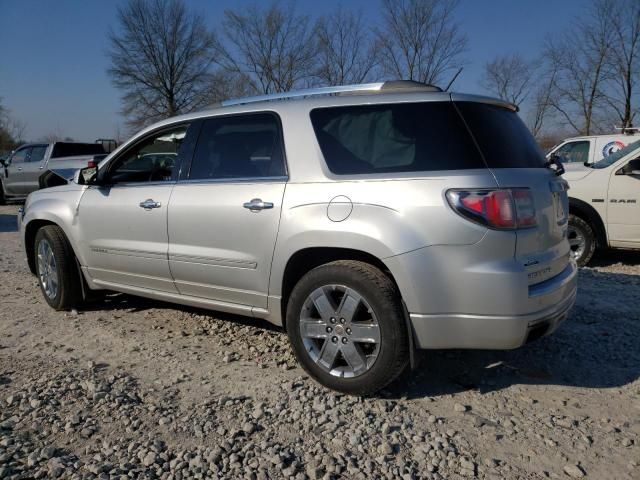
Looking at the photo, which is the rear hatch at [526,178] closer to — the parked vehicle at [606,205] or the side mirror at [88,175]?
the side mirror at [88,175]

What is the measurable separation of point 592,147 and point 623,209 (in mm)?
5112

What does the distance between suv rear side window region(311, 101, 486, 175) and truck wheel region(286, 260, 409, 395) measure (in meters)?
0.62

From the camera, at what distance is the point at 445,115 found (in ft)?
9.71

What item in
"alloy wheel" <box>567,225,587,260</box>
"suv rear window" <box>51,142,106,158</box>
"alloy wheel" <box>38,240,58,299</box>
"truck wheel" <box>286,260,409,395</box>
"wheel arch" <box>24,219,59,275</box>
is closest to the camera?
"truck wheel" <box>286,260,409,395</box>

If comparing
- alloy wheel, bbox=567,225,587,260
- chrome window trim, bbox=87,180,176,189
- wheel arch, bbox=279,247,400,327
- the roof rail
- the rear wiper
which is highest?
the roof rail

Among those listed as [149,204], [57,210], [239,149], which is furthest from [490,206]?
[57,210]

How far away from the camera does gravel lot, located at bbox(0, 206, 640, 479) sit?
8.09 ft

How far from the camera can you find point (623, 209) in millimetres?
6336

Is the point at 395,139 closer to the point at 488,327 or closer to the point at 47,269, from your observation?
the point at 488,327

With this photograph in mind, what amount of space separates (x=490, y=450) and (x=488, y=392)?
2.13 feet

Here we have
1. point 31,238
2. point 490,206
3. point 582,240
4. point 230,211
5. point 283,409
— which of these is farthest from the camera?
point 582,240

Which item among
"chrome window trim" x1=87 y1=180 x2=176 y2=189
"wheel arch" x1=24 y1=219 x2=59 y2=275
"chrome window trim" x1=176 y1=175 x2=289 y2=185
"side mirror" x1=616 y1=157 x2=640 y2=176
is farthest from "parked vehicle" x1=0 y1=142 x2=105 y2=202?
"side mirror" x1=616 y1=157 x2=640 y2=176

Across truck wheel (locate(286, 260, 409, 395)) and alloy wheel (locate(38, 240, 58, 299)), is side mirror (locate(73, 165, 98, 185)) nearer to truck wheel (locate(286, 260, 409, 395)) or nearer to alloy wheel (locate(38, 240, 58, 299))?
alloy wheel (locate(38, 240, 58, 299))

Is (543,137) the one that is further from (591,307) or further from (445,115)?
(445,115)
